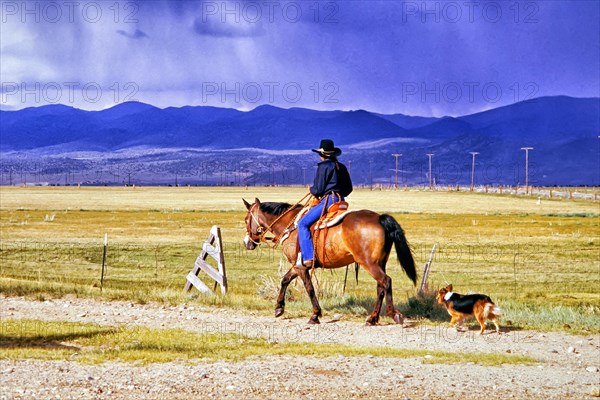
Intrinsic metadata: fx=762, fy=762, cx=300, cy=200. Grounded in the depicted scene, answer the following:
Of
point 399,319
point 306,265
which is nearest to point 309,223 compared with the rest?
point 306,265

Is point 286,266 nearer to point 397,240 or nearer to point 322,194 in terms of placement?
point 322,194

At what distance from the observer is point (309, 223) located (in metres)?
14.5

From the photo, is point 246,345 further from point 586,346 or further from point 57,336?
point 586,346

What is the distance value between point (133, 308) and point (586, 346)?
9.08 meters

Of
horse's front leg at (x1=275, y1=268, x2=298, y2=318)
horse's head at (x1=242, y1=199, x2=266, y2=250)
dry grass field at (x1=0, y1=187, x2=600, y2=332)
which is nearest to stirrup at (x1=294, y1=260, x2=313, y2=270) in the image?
horse's front leg at (x1=275, y1=268, x2=298, y2=318)

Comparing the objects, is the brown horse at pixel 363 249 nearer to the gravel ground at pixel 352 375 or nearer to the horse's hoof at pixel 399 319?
the horse's hoof at pixel 399 319

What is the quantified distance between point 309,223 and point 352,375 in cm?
467

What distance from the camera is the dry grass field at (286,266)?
55.6 feet

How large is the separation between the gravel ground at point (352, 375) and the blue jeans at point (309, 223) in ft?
5.33

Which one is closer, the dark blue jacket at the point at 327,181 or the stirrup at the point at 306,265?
the dark blue jacket at the point at 327,181

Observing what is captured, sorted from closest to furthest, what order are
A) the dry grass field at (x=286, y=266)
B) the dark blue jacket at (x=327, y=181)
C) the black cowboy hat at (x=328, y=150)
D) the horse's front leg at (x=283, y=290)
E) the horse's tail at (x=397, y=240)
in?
the horse's tail at (x=397, y=240)
the dark blue jacket at (x=327, y=181)
the black cowboy hat at (x=328, y=150)
the horse's front leg at (x=283, y=290)
the dry grass field at (x=286, y=266)

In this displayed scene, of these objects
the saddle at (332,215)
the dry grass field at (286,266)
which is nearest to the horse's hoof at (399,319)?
the dry grass field at (286,266)

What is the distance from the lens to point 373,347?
1220 centimetres

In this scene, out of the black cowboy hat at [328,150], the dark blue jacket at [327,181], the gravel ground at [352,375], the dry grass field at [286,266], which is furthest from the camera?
the dry grass field at [286,266]
